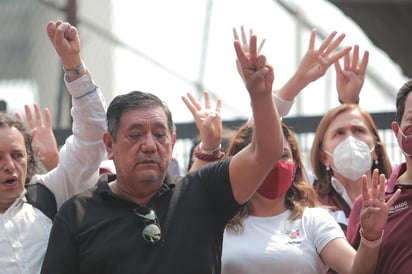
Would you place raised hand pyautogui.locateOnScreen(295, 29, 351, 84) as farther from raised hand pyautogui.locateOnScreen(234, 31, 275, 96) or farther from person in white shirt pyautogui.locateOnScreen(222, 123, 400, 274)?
raised hand pyautogui.locateOnScreen(234, 31, 275, 96)

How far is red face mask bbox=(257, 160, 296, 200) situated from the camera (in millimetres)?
4734

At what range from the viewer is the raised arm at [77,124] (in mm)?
4578

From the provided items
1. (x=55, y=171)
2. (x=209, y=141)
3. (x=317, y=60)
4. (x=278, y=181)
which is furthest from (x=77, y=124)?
(x=317, y=60)

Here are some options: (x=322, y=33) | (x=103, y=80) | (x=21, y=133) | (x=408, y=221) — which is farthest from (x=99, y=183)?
(x=322, y=33)

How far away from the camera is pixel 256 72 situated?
3.88 m

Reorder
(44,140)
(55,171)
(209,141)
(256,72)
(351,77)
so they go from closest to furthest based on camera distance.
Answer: (256,72) → (55,171) → (209,141) → (44,140) → (351,77)

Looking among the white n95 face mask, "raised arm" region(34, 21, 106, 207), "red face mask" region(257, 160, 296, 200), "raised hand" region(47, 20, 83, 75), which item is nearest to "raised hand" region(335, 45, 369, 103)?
the white n95 face mask

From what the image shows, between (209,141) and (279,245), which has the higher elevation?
(209,141)

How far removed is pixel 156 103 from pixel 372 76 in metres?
4.42

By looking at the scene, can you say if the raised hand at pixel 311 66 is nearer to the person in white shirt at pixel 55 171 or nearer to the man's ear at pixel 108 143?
the person in white shirt at pixel 55 171

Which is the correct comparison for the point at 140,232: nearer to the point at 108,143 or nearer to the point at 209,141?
the point at 108,143

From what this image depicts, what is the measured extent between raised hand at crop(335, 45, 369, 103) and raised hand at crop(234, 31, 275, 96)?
84.2 inches

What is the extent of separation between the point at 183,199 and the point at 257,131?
43 cm

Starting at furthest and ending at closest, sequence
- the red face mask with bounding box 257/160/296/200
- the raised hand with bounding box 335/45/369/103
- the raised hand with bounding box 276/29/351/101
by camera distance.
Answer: the raised hand with bounding box 335/45/369/103 < the raised hand with bounding box 276/29/351/101 < the red face mask with bounding box 257/160/296/200
